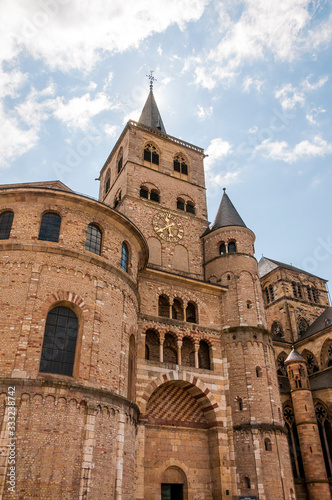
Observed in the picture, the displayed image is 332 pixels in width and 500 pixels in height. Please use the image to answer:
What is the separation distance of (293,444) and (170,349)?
46.6ft

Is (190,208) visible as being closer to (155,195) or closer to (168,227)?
(155,195)

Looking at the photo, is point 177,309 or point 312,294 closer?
point 177,309

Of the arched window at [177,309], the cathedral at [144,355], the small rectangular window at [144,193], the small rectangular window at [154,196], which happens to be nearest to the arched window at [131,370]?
the cathedral at [144,355]

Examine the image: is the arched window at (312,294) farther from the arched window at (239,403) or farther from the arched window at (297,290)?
the arched window at (239,403)

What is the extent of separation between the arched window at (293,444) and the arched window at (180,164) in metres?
20.9

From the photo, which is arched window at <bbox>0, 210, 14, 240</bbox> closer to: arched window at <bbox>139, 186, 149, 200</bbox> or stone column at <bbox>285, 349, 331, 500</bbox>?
arched window at <bbox>139, 186, 149, 200</bbox>

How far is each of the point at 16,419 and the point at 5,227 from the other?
331 inches

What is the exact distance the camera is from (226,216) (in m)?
32.8

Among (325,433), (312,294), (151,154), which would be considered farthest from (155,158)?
(312,294)

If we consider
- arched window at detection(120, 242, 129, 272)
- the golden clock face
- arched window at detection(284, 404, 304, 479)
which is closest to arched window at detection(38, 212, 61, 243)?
arched window at detection(120, 242, 129, 272)

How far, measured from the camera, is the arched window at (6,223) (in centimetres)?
1897

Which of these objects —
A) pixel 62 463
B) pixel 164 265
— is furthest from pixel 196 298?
pixel 62 463

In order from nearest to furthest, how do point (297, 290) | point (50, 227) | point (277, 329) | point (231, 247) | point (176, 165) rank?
point (50, 227) → point (231, 247) → point (176, 165) → point (277, 329) → point (297, 290)

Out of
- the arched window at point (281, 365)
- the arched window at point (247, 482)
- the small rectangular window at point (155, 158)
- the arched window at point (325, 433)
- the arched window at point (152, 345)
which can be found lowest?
the arched window at point (247, 482)
